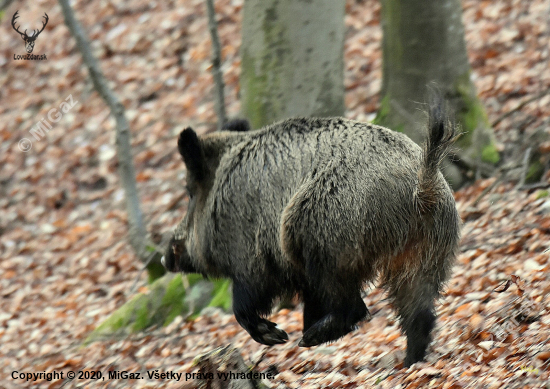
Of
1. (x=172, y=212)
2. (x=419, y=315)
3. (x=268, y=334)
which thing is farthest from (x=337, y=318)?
(x=172, y=212)

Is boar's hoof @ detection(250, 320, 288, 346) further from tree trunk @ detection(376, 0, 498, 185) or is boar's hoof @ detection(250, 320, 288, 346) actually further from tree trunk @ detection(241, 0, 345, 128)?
tree trunk @ detection(376, 0, 498, 185)

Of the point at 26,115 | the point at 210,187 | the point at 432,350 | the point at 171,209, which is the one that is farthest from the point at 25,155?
the point at 432,350

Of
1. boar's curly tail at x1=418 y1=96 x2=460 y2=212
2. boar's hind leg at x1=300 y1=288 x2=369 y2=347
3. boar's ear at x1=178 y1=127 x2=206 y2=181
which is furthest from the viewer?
boar's ear at x1=178 y1=127 x2=206 y2=181

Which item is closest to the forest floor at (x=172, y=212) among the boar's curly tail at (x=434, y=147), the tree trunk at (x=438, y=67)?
the tree trunk at (x=438, y=67)

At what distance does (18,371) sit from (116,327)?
1.06 metres

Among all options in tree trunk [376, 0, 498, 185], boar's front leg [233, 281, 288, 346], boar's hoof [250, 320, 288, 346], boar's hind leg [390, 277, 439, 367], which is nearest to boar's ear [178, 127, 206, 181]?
boar's front leg [233, 281, 288, 346]

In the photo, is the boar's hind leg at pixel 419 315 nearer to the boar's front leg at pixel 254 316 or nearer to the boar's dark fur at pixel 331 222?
the boar's dark fur at pixel 331 222

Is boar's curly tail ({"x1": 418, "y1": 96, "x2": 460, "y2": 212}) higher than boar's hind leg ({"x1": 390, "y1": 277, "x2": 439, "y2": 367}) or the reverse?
higher

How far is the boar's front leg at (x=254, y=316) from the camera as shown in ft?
15.4

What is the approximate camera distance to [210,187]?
16.7 feet

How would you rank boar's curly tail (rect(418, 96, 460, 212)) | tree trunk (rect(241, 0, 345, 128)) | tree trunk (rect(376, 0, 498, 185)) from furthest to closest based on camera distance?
tree trunk (rect(376, 0, 498, 185))
tree trunk (rect(241, 0, 345, 128))
boar's curly tail (rect(418, 96, 460, 212))

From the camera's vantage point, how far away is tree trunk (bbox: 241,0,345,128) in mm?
6250

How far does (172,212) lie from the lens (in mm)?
9406

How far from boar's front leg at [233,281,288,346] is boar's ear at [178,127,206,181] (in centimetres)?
94
